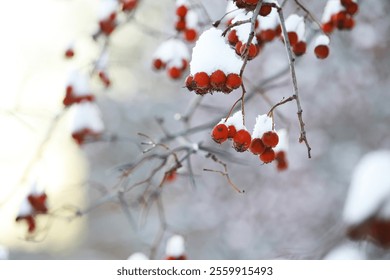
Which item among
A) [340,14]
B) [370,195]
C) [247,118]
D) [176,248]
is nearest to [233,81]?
[370,195]

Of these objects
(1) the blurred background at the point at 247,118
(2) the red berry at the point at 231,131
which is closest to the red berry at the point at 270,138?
(2) the red berry at the point at 231,131

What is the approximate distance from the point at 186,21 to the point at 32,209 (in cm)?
156

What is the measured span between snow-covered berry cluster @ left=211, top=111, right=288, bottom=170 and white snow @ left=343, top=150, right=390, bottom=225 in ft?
0.95

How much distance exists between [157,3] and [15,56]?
385cm

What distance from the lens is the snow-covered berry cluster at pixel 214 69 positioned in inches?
58.3

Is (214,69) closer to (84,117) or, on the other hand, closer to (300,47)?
(300,47)

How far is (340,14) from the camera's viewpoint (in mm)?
2350

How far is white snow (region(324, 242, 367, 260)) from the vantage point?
4.70 ft

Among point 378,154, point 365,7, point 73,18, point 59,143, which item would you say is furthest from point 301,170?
point 378,154

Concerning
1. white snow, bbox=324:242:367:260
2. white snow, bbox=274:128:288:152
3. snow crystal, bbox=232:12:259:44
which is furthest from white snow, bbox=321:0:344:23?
white snow, bbox=324:242:367:260

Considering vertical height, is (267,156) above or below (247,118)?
below

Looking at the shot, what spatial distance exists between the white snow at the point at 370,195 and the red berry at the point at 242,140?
0.35 metres
